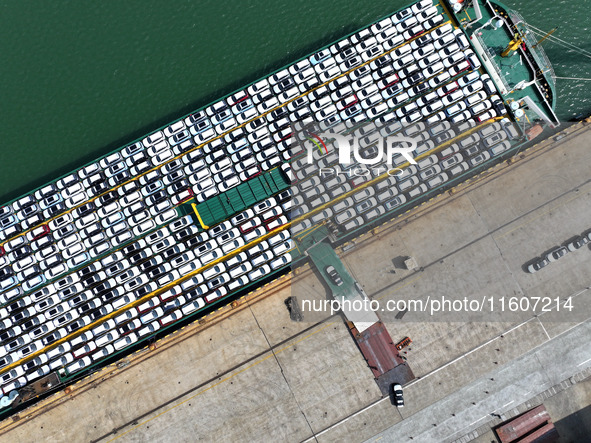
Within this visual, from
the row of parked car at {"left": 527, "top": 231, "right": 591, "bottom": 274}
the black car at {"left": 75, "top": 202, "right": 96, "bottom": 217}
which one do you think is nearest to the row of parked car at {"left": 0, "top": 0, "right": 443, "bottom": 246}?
the black car at {"left": 75, "top": 202, "right": 96, "bottom": 217}

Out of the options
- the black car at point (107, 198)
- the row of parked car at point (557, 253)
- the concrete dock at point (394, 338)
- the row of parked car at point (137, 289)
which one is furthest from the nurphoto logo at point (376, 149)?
the black car at point (107, 198)

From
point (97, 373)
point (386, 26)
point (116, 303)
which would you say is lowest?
point (97, 373)

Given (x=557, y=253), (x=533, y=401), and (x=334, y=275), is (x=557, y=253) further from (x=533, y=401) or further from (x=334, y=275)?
(x=334, y=275)

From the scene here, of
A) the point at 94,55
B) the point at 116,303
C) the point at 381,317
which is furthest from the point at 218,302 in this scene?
the point at 94,55

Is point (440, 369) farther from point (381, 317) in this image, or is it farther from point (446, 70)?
point (446, 70)

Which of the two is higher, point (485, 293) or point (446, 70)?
point (446, 70)

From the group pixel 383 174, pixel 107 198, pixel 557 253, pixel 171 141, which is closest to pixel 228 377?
pixel 107 198

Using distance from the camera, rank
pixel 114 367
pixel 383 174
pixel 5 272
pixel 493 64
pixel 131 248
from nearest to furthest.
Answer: pixel 114 367, pixel 131 248, pixel 5 272, pixel 383 174, pixel 493 64
